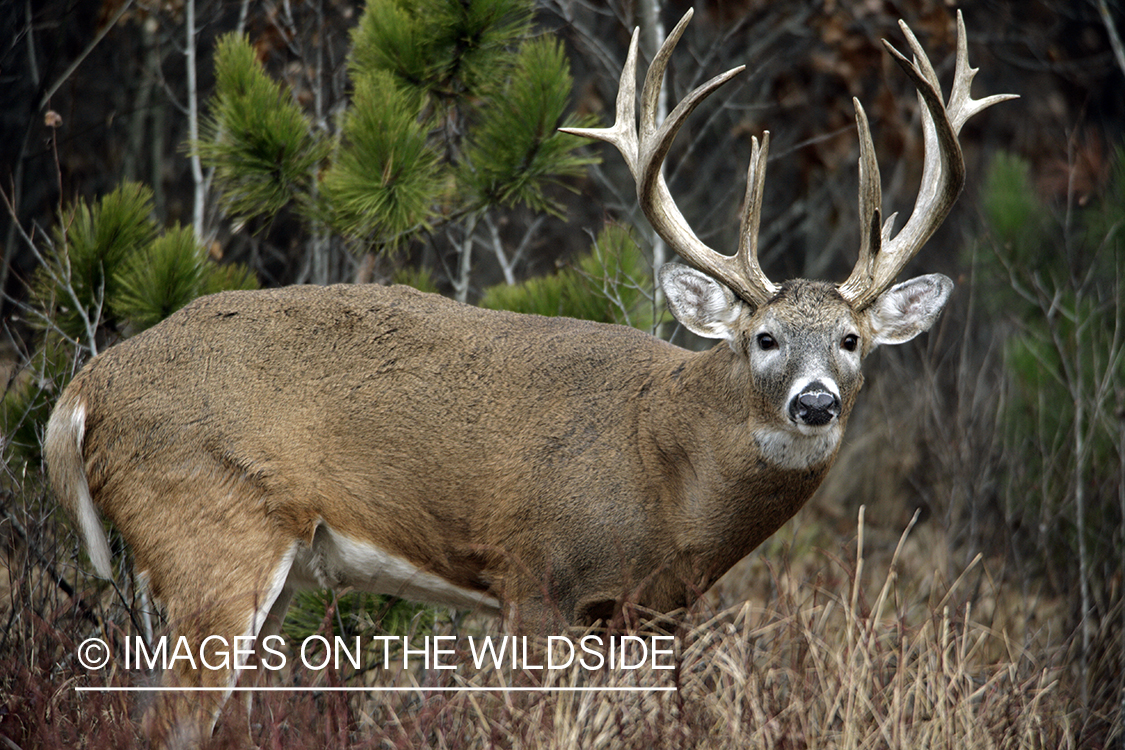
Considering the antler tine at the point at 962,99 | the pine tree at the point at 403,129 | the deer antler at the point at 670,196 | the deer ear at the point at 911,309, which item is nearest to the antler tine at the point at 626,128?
the deer antler at the point at 670,196

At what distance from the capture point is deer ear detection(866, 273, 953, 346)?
4246 mm

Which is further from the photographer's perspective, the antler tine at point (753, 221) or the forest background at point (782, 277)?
the antler tine at point (753, 221)

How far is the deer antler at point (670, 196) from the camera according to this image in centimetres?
405

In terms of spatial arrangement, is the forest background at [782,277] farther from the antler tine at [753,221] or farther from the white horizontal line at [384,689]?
the antler tine at [753,221]

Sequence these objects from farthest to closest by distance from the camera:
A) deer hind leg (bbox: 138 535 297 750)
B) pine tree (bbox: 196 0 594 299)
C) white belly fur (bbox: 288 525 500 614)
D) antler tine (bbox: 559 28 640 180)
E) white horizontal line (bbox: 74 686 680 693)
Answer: pine tree (bbox: 196 0 594 299) → antler tine (bbox: 559 28 640 180) → white belly fur (bbox: 288 525 500 614) → deer hind leg (bbox: 138 535 297 750) → white horizontal line (bbox: 74 686 680 693)

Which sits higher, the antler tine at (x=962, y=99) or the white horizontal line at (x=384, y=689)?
the antler tine at (x=962, y=99)

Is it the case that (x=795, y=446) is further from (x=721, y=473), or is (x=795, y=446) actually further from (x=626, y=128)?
(x=626, y=128)

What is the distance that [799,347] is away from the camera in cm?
389

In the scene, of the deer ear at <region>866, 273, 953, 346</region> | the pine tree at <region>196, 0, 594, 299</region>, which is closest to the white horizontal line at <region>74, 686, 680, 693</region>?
the deer ear at <region>866, 273, 953, 346</region>

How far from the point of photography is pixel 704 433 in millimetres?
4066

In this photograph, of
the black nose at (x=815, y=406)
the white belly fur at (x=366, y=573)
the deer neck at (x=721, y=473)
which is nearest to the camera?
the black nose at (x=815, y=406)

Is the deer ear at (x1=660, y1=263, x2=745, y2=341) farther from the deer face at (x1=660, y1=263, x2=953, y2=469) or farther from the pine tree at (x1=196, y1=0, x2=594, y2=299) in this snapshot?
the pine tree at (x1=196, y1=0, x2=594, y2=299)

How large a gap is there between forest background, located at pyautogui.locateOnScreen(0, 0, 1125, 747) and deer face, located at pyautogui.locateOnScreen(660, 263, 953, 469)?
57 centimetres

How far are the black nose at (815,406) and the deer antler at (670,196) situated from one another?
0.46 meters
